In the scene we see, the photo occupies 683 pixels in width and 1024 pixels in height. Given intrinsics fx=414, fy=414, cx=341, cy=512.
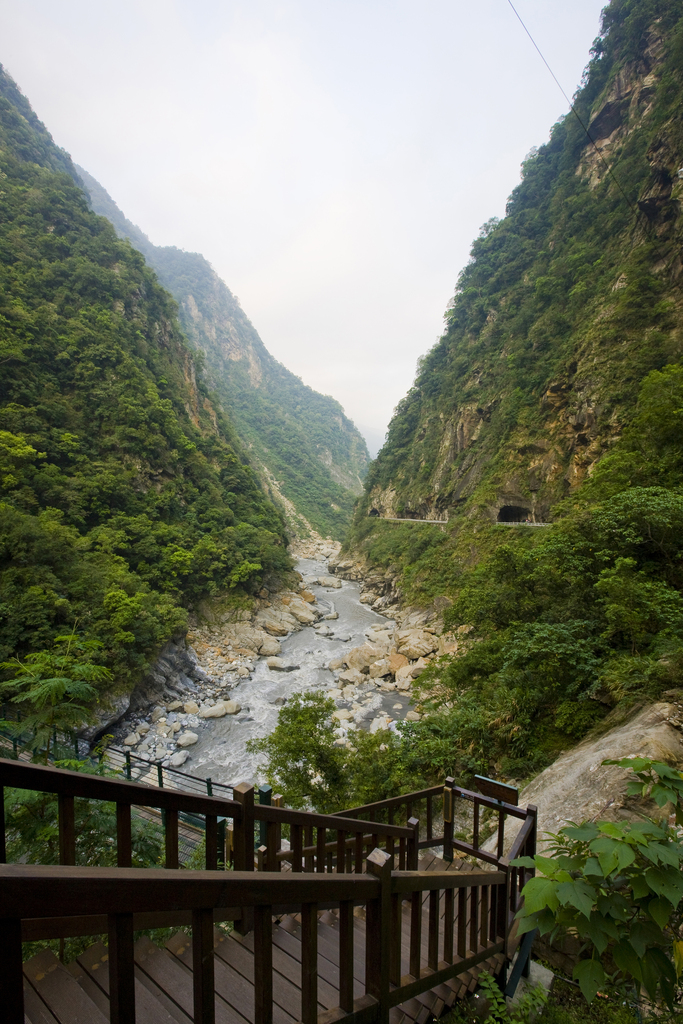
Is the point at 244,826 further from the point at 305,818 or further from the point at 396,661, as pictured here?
the point at 396,661

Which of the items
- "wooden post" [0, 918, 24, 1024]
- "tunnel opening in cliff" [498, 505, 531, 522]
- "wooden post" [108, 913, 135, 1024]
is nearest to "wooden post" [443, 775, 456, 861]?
"wooden post" [108, 913, 135, 1024]

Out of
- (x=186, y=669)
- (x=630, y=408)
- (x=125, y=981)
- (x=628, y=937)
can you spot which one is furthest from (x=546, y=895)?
(x=630, y=408)

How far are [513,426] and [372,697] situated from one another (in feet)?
53.7

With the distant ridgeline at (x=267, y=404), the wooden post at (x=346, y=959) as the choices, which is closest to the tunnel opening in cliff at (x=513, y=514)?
the wooden post at (x=346, y=959)

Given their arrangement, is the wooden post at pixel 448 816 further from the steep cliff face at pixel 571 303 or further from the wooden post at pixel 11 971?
the steep cliff face at pixel 571 303

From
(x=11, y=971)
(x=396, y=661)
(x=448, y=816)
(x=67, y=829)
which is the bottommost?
(x=396, y=661)

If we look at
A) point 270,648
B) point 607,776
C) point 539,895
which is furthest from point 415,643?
point 539,895

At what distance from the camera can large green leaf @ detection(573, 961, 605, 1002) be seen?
4.71 feet

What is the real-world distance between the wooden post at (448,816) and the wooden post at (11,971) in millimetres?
3003

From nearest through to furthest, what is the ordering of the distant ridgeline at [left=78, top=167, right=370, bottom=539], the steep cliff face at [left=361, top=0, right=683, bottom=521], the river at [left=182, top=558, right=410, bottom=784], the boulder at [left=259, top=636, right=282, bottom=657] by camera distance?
1. the river at [left=182, top=558, right=410, bottom=784]
2. the steep cliff face at [left=361, top=0, right=683, bottom=521]
3. the boulder at [left=259, top=636, right=282, bottom=657]
4. the distant ridgeline at [left=78, top=167, right=370, bottom=539]

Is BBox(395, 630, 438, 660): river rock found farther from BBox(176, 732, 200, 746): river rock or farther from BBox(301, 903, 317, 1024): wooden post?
BBox(301, 903, 317, 1024): wooden post

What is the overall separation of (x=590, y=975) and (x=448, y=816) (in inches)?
70.7

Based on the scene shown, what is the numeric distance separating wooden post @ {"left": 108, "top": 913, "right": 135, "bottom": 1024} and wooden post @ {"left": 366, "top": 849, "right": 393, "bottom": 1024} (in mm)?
839

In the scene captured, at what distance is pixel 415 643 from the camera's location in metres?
16.3
